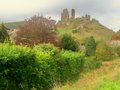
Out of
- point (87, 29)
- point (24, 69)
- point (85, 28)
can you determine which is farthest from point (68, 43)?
point (85, 28)

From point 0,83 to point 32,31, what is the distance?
117 feet

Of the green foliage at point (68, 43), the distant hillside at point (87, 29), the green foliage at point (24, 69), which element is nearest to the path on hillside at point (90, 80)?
the green foliage at point (24, 69)

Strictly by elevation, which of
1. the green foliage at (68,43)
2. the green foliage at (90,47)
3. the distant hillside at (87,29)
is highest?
the green foliage at (68,43)

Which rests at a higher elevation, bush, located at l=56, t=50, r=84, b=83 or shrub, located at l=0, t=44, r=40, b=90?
shrub, located at l=0, t=44, r=40, b=90

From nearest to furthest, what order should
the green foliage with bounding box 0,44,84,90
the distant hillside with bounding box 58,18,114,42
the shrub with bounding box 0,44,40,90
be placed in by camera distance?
1. the shrub with bounding box 0,44,40,90
2. the green foliage with bounding box 0,44,84,90
3. the distant hillside with bounding box 58,18,114,42

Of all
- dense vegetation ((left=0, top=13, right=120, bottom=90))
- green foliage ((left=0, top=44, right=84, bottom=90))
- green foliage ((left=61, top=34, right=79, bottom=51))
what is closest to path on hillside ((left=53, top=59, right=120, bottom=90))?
dense vegetation ((left=0, top=13, right=120, bottom=90))

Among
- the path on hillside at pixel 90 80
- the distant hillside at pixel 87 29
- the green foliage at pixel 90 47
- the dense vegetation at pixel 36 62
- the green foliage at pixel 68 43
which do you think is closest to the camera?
the dense vegetation at pixel 36 62

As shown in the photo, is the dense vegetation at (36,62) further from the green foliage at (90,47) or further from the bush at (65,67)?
the green foliage at (90,47)

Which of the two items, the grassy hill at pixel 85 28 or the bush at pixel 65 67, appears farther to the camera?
the grassy hill at pixel 85 28

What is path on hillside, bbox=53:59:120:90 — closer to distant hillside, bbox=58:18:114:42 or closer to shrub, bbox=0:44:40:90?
shrub, bbox=0:44:40:90

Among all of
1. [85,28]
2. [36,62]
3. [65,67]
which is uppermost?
[36,62]

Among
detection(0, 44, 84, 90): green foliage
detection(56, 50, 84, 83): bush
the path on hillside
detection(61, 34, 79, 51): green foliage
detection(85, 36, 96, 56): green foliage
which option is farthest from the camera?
detection(85, 36, 96, 56): green foliage

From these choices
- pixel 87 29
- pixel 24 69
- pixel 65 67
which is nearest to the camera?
pixel 24 69

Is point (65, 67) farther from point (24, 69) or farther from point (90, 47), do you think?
point (90, 47)
